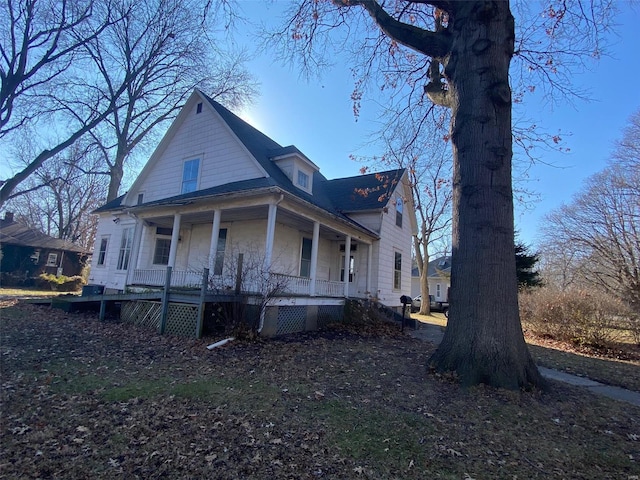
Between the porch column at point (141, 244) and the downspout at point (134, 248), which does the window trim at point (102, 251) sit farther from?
the downspout at point (134, 248)

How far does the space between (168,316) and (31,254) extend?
25345mm

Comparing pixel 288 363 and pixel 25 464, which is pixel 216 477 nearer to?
pixel 25 464

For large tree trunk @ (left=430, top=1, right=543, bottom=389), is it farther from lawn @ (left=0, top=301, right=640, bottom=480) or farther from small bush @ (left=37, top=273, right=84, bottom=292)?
small bush @ (left=37, top=273, right=84, bottom=292)

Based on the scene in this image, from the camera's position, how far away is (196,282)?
430 inches

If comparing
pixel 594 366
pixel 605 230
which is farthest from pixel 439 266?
pixel 594 366

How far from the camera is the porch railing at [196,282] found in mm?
10055

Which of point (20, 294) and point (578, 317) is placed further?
point (20, 294)

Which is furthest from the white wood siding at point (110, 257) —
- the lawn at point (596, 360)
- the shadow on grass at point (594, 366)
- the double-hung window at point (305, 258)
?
the lawn at point (596, 360)

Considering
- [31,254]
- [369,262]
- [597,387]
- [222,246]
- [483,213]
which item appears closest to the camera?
[483,213]

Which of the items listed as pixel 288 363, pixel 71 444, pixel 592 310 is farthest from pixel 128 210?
pixel 592 310

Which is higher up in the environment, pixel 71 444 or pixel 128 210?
pixel 128 210

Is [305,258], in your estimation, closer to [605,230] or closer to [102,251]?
[102,251]

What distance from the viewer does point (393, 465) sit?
3.01 meters

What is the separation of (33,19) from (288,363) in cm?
2004
